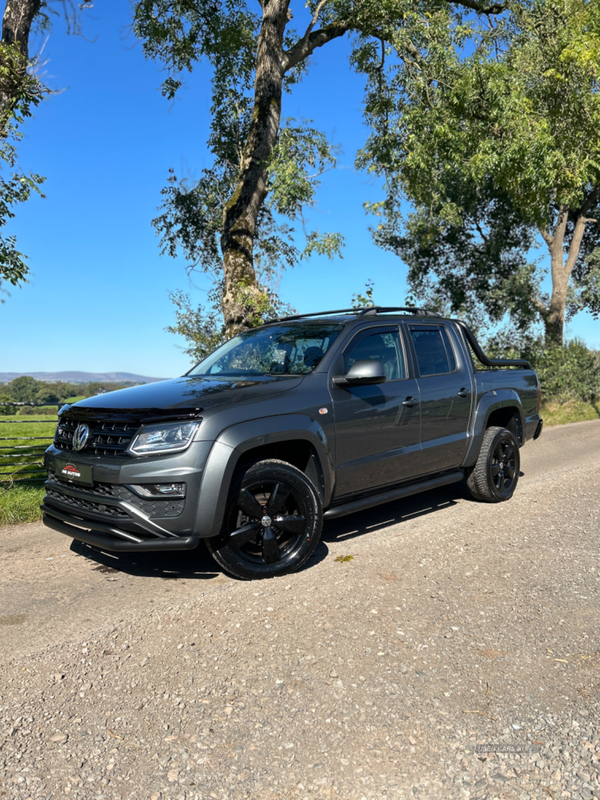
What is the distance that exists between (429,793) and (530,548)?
3.14 metres

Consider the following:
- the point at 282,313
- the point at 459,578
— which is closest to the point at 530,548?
the point at 459,578

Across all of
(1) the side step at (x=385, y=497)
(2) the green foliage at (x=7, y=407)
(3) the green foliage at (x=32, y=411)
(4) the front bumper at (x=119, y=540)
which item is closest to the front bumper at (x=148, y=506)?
(4) the front bumper at (x=119, y=540)

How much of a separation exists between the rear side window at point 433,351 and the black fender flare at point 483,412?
22.2 inches

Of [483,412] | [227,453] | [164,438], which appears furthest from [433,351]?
[164,438]

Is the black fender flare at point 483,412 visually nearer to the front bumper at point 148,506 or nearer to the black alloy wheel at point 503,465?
the black alloy wheel at point 503,465

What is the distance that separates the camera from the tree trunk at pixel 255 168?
1076 centimetres

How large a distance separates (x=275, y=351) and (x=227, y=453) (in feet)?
5.20

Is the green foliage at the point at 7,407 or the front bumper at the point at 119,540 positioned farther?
the green foliage at the point at 7,407

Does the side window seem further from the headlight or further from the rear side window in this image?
the headlight

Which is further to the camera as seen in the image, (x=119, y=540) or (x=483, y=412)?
(x=483, y=412)

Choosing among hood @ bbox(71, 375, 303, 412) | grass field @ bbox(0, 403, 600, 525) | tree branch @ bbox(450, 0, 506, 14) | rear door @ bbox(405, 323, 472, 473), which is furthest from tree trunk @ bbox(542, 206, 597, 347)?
hood @ bbox(71, 375, 303, 412)

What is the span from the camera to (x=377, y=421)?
508 cm

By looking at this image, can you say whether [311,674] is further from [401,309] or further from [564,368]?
[564,368]

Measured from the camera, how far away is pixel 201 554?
496cm
